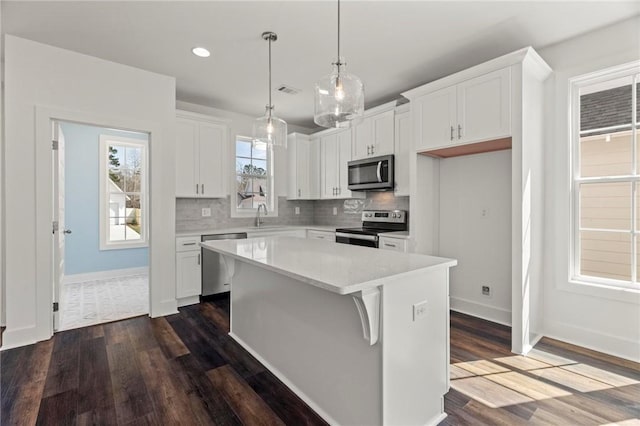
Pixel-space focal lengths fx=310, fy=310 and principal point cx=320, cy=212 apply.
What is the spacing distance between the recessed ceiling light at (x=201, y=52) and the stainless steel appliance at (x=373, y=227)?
2567 millimetres

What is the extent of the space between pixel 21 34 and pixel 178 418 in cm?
343

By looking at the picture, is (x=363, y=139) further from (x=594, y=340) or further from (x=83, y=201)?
(x=83, y=201)

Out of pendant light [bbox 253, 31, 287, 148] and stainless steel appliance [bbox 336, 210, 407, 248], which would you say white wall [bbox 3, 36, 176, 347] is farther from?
stainless steel appliance [bbox 336, 210, 407, 248]

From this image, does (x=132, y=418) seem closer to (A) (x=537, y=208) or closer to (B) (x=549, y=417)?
(B) (x=549, y=417)

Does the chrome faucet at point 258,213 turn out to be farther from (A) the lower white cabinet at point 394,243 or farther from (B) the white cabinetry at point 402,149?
(B) the white cabinetry at point 402,149

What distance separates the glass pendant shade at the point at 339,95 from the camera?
198cm

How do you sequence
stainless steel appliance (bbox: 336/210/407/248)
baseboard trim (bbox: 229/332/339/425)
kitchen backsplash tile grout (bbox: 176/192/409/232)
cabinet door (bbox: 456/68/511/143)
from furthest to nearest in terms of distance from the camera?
1. kitchen backsplash tile grout (bbox: 176/192/409/232)
2. stainless steel appliance (bbox: 336/210/407/248)
3. cabinet door (bbox: 456/68/511/143)
4. baseboard trim (bbox: 229/332/339/425)

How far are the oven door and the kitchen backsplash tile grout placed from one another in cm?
75

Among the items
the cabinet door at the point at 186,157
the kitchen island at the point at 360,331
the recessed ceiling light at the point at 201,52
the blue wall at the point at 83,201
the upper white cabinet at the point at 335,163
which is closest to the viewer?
the kitchen island at the point at 360,331

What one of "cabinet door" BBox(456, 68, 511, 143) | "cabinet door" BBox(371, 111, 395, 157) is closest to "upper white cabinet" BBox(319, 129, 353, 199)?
"cabinet door" BBox(371, 111, 395, 157)

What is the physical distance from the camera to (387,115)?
393cm

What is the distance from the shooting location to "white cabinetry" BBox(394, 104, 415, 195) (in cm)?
371

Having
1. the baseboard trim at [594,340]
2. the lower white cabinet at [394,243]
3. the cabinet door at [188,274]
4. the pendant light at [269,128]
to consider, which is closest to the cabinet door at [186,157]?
the cabinet door at [188,274]

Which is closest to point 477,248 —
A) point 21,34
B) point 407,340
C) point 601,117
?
point 601,117
